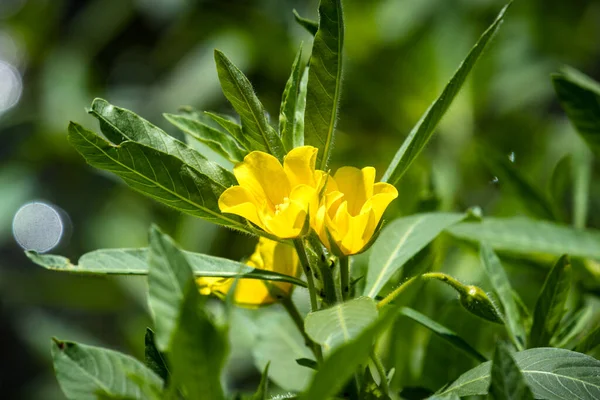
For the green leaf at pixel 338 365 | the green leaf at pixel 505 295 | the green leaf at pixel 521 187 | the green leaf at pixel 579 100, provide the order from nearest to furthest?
1. the green leaf at pixel 338 365
2. the green leaf at pixel 505 295
3. the green leaf at pixel 579 100
4. the green leaf at pixel 521 187

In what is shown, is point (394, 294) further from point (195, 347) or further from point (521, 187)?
point (521, 187)

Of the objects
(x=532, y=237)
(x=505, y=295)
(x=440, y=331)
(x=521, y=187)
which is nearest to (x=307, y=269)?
(x=440, y=331)

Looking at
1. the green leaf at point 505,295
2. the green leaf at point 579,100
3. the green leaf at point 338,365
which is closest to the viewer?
the green leaf at point 338,365

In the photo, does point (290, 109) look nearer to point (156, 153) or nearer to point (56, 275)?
point (156, 153)

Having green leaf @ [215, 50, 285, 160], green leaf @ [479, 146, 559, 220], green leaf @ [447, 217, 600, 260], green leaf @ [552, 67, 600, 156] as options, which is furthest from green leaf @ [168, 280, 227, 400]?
green leaf @ [479, 146, 559, 220]

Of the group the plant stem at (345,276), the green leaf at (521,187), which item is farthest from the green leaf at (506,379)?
the green leaf at (521,187)

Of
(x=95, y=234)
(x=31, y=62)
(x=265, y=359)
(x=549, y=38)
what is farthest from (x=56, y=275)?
(x=549, y=38)

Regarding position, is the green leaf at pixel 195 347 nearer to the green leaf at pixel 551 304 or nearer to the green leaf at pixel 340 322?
the green leaf at pixel 340 322

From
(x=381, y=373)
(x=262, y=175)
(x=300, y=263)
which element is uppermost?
(x=262, y=175)
